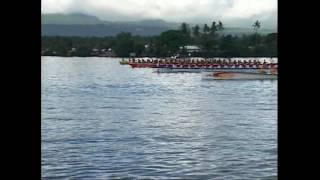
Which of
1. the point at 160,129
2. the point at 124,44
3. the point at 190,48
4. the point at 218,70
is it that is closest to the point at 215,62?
the point at 190,48

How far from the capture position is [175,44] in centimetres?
2006

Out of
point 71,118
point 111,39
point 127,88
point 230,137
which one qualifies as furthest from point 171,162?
point 127,88

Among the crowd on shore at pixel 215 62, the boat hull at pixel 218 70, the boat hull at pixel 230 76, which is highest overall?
the crowd on shore at pixel 215 62

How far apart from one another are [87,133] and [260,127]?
3458 mm

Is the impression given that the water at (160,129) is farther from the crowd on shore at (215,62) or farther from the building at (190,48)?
the building at (190,48)

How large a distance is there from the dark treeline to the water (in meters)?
1.41

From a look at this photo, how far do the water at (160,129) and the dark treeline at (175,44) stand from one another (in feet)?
4.61

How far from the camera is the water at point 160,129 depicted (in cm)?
691

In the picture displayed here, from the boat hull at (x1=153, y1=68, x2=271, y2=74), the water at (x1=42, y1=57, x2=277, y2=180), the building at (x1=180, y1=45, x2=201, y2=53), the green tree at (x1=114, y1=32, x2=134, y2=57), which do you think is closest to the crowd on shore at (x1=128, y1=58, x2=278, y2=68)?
the boat hull at (x1=153, y1=68, x2=271, y2=74)

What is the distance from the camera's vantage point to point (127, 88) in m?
21.5

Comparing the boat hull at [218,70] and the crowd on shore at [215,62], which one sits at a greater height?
the crowd on shore at [215,62]

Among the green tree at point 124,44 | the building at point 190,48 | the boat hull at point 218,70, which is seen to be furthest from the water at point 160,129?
the green tree at point 124,44
